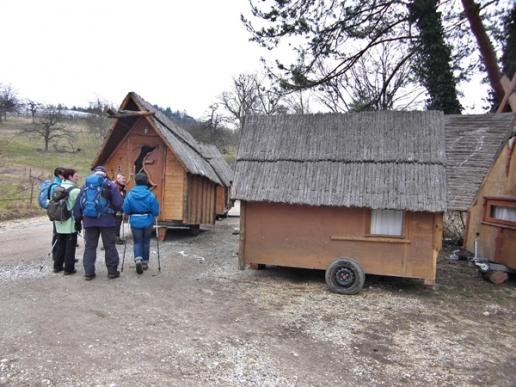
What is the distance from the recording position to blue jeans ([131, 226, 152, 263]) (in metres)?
8.29

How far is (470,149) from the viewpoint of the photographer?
1241 centimetres

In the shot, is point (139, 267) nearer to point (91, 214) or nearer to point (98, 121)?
point (91, 214)

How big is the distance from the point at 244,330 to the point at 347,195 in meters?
3.41

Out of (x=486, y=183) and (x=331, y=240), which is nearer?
(x=331, y=240)

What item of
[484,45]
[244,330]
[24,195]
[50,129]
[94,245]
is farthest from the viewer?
[50,129]

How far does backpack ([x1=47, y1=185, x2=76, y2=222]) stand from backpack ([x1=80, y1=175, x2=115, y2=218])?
1.31 feet

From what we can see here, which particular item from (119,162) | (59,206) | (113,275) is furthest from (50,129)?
(113,275)

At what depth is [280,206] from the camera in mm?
8391

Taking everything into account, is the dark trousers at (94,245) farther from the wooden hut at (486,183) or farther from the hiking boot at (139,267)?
the wooden hut at (486,183)

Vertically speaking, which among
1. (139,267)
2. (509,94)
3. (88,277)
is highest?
(509,94)

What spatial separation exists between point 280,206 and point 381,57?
1704 centimetres

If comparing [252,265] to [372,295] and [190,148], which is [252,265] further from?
[190,148]

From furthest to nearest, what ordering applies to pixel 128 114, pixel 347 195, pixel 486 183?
pixel 128 114 < pixel 486 183 < pixel 347 195

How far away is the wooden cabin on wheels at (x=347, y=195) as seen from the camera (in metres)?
7.61
